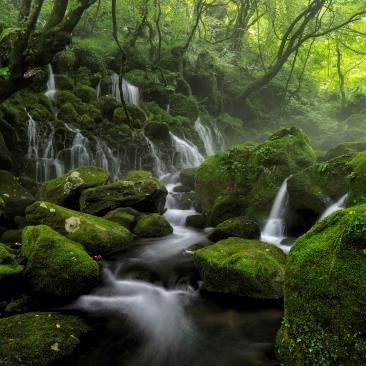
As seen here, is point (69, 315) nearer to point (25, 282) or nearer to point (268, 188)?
point (25, 282)

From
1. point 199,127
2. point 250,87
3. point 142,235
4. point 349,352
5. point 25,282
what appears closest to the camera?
point 349,352

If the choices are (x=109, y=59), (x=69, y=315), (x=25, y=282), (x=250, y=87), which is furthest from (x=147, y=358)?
(x=250, y=87)

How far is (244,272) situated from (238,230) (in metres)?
2.46

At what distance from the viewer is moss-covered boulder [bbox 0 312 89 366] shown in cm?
371

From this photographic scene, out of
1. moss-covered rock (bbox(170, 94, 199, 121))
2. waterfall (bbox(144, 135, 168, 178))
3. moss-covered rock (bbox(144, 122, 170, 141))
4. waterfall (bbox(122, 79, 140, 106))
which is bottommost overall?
waterfall (bbox(144, 135, 168, 178))

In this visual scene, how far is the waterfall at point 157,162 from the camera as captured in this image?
14.9 meters

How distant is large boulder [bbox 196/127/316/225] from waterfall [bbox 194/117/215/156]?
8.36 meters

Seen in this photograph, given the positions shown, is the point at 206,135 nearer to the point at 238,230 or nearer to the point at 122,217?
the point at 122,217

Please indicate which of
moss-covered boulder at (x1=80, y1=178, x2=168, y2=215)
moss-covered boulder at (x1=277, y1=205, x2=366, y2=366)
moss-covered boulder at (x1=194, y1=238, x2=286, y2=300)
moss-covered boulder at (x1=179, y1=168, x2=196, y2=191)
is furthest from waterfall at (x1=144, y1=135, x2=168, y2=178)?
moss-covered boulder at (x1=277, y1=205, x2=366, y2=366)

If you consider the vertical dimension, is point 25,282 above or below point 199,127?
below

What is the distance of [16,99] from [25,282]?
9.39m

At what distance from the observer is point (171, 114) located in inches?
723

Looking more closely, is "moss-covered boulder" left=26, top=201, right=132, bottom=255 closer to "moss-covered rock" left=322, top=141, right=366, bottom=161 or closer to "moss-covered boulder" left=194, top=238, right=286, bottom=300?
"moss-covered boulder" left=194, top=238, right=286, bottom=300

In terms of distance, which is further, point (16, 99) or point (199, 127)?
point (199, 127)
